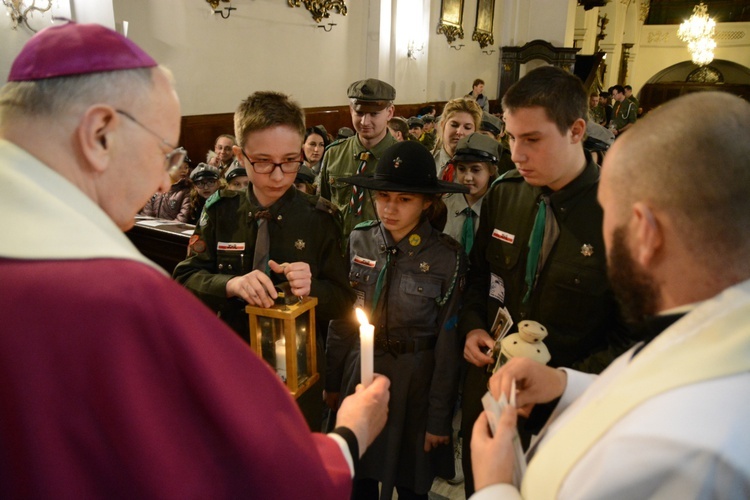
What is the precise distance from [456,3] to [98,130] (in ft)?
44.9

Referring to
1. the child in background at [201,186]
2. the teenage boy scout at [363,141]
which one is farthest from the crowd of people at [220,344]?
the child in background at [201,186]

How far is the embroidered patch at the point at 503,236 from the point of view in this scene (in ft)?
6.91

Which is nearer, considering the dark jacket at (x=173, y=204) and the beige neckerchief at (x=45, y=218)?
the beige neckerchief at (x=45, y=218)

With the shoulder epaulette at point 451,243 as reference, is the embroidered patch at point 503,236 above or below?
above

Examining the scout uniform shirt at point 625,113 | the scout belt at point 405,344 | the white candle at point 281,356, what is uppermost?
the scout uniform shirt at point 625,113

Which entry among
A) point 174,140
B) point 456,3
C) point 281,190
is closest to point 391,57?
point 456,3

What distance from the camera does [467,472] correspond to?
87.2 inches

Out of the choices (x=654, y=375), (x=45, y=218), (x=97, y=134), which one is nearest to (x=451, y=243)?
(x=654, y=375)

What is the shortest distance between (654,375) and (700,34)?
23325mm

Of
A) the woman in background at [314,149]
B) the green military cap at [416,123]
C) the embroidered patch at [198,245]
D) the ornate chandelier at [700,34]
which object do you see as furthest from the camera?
the ornate chandelier at [700,34]

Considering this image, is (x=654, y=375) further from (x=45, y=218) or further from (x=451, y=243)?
(x=451, y=243)

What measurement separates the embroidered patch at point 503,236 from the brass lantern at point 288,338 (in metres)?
0.90

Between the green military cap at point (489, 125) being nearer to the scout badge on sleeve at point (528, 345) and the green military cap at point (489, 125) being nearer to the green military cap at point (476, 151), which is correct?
the green military cap at point (476, 151)

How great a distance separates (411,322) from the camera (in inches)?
86.1
